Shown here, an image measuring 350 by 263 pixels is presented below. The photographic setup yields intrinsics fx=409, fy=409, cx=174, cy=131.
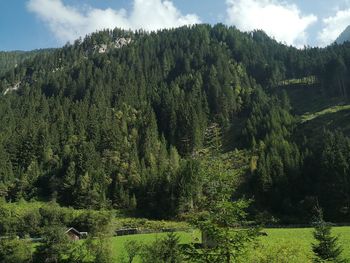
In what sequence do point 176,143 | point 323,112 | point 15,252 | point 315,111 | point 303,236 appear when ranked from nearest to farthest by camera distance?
point 15,252 → point 303,236 → point 176,143 → point 323,112 → point 315,111

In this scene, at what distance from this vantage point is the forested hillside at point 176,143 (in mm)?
102438

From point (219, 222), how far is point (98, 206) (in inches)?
3632

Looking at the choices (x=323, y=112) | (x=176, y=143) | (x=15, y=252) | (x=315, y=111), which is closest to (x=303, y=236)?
(x=15, y=252)

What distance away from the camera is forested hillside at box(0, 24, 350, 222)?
10244 cm

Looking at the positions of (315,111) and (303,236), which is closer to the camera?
(303,236)

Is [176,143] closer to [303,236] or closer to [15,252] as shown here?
[303,236]

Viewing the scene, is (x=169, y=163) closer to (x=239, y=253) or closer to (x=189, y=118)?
(x=189, y=118)

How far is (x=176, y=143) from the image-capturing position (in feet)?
477

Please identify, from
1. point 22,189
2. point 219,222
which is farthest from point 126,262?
point 22,189

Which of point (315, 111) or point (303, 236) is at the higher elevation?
point (315, 111)

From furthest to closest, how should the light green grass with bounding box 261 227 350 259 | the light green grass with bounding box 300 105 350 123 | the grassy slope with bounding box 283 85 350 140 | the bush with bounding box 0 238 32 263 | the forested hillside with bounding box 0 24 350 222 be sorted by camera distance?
the light green grass with bounding box 300 105 350 123
the grassy slope with bounding box 283 85 350 140
the forested hillside with bounding box 0 24 350 222
the bush with bounding box 0 238 32 263
the light green grass with bounding box 261 227 350 259

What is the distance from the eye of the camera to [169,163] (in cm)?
11950

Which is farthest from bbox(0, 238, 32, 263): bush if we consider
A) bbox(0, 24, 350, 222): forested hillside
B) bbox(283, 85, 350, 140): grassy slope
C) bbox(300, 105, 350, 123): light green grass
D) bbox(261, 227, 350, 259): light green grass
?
bbox(300, 105, 350, 123): light green grass

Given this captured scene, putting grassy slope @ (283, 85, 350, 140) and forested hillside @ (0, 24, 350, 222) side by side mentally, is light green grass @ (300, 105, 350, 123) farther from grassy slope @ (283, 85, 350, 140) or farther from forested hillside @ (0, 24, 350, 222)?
A: forested hillside @ (0, 24, 350, 222)
